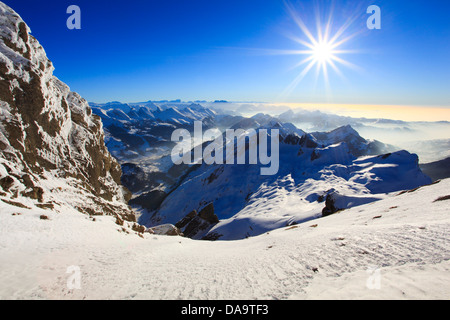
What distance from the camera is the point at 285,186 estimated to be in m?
107

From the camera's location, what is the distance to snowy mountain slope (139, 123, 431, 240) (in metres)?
72.1

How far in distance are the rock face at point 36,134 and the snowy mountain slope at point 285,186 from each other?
37686 millimetres

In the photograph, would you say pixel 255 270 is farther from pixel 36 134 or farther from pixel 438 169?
pixel 438 169

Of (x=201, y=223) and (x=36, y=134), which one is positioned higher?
(x=36, y=134)

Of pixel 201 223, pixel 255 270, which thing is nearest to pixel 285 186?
pixel 201 223

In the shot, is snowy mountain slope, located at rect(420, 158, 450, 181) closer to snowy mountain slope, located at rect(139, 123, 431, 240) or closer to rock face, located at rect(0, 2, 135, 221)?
snowy mountain slope, located at rect(139, 123, 431, 240)

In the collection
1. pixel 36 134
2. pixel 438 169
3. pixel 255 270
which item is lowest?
pixel 255 270

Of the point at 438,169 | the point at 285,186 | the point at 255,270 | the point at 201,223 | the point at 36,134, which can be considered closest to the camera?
the point at 255,270

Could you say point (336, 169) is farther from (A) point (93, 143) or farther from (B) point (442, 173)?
(B) point (442, 173)

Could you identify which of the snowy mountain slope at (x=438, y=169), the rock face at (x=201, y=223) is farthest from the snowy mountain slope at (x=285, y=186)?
the snowy mountain slope at (x=438, y=169)

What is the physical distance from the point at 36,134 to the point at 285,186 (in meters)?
96.7

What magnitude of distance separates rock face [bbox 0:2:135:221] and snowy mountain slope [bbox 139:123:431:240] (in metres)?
37.7

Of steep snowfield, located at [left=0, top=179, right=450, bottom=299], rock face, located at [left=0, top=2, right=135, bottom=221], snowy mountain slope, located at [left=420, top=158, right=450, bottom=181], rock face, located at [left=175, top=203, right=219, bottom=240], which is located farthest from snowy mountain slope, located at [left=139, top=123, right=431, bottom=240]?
snowy mountain slope, located at [left=420, top=158, right=450, bottom=181]

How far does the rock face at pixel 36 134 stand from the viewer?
31672 millimetres
